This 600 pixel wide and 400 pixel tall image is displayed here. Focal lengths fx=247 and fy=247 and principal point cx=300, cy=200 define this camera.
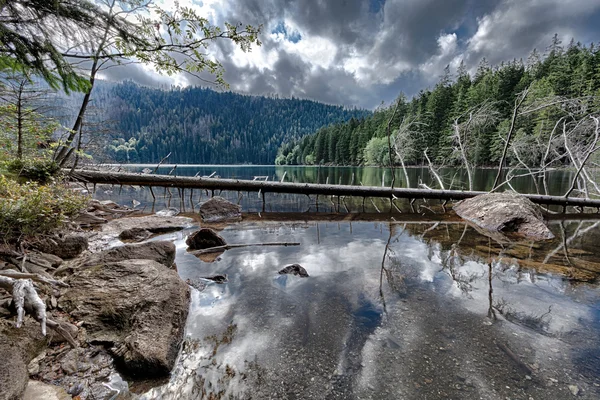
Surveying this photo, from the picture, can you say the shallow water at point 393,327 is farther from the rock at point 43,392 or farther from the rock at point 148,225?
the rock at point 148,225

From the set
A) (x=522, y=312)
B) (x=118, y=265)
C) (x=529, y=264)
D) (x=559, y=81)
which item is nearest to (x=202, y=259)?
(x=118, y=265)

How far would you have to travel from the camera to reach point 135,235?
7883mm

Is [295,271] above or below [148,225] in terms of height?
above

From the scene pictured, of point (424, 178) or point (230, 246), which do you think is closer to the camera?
point (230, 246)

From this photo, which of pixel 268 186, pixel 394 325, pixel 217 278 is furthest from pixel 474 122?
pixel 217 278

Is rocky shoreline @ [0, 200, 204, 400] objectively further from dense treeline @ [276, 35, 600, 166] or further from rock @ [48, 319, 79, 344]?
dense treeline @ [276, 35, 600, 166]

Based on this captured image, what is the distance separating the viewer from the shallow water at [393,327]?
2496mm

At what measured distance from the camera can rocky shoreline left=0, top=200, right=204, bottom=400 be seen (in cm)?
222

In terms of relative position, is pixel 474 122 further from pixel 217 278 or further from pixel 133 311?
pixel 133 311

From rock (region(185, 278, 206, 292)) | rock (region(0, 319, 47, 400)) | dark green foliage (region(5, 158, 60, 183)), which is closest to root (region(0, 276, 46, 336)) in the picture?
rock (region(0, 319, 47, 400))

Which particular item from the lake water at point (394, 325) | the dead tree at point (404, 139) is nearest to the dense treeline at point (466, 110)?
the dead tree at point (404, 139)

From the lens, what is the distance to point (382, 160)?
62219 millimetres

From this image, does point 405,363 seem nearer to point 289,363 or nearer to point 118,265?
point 289,363

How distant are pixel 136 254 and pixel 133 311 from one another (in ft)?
6.43
